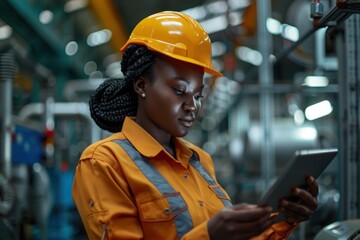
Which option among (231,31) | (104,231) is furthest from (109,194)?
(231,31)

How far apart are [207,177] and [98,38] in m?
7.29

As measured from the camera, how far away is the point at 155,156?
1.56 m

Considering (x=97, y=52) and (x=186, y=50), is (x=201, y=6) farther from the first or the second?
(x=186, y=50)

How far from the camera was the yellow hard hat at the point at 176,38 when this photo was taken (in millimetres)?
1570

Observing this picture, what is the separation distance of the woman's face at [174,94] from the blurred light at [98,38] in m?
6.99

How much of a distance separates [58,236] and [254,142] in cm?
264

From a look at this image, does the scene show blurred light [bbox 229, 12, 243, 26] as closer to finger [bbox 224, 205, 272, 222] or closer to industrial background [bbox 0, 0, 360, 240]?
industrial background [bbox 0, 0, 360, 240]

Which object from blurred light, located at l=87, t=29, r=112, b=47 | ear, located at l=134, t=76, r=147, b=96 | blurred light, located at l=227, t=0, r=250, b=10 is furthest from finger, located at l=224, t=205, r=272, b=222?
blurred light, located at l=87, t=29, r=112, b=47

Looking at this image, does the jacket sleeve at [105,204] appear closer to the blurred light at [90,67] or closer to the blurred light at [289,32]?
the blurred light at [289,32]

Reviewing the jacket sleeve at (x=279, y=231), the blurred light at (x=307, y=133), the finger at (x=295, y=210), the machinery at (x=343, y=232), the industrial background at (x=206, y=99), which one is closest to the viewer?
the finger at (x=295, y=210)

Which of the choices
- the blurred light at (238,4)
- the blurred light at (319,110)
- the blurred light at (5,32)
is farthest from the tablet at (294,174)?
the blurred light at (238,4)

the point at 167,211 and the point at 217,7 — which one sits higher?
the point at 217,7

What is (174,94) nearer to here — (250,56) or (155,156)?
(155,156)

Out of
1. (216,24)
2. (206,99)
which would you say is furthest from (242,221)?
(216,24)
